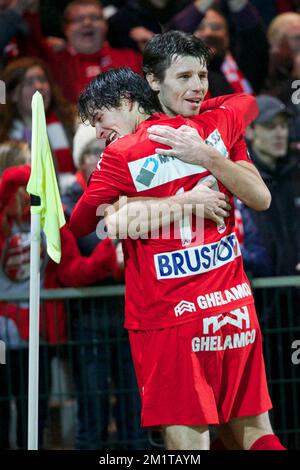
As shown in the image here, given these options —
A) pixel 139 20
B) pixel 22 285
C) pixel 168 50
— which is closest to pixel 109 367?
pixel 22 285

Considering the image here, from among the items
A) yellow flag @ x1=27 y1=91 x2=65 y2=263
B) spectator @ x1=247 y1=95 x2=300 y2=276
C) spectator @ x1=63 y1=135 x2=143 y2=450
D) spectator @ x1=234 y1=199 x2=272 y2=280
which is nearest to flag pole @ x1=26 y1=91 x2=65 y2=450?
yellow flag @ x1=27 y1=91 x2=65 y2=263

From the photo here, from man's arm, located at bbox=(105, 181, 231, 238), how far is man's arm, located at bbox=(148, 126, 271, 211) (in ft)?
0.35

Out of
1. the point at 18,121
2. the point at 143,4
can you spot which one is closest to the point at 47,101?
the point at 18,121

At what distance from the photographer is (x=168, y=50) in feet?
15.7

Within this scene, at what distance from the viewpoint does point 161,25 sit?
316 inches

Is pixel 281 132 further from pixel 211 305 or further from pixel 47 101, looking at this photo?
pixel 211 305

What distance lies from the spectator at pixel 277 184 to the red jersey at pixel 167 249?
2269 mm

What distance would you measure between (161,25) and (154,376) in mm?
4087

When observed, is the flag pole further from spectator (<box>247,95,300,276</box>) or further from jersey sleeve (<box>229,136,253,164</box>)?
spectator (<box>247,95,300,276</box>)

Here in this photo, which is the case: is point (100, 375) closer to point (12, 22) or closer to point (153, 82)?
point (153, 82)

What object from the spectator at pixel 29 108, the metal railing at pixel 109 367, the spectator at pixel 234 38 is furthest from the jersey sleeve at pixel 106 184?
the spectator at pixel 234 38

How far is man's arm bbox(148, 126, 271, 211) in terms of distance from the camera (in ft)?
14.9

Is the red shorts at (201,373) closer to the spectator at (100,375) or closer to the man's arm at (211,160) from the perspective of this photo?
the man's arm at (211,160)
